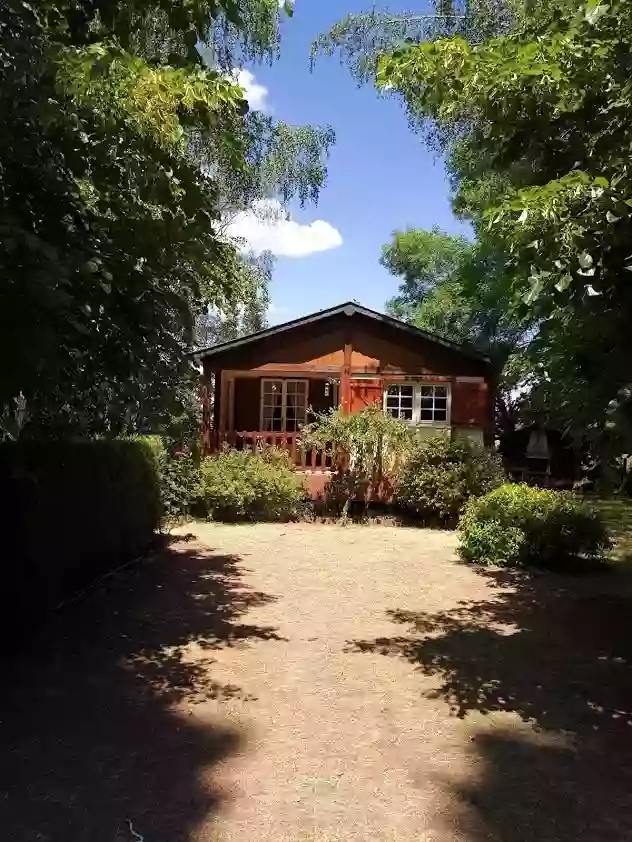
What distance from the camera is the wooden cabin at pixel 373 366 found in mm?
15852

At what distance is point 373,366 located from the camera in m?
16.0

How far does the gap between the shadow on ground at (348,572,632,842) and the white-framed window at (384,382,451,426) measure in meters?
7.56

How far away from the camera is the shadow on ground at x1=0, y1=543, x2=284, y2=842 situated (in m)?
3.42

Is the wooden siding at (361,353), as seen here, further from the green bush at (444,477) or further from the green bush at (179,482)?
the green bush at (179,482)

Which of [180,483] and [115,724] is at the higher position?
[180,483]

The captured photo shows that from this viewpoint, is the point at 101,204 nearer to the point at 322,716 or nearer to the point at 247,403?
the point at 322,716

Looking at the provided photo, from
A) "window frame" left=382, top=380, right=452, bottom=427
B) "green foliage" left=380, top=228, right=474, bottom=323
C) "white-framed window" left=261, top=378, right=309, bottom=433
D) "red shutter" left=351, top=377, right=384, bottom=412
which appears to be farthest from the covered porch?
"green foliage" left=380, top=228, right=474, bottom=323

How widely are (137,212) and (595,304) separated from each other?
281 cm

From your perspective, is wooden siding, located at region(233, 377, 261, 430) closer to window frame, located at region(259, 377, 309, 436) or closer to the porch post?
window frame, located at region(259, 377, 309, 436)

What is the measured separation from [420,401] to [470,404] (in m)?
1.07

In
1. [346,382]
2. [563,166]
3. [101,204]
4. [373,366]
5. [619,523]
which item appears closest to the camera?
[101,204]

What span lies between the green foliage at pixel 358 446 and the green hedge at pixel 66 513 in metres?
4.80

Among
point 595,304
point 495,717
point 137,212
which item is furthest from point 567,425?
point 137,212

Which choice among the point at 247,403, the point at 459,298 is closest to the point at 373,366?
the point at 247,403
